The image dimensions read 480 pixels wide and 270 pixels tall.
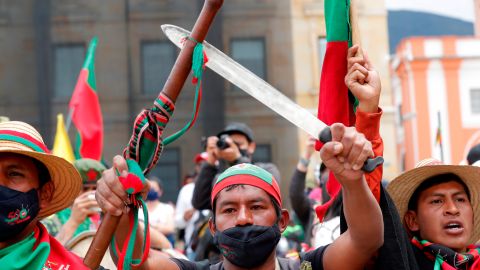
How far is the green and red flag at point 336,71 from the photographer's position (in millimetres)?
3523

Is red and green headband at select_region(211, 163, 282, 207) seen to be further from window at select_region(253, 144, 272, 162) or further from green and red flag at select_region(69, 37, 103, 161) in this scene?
window at select_region(253, 144, 272, 162)

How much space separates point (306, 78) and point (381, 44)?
8.52 feet

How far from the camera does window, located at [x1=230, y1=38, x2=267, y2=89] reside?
866 inches

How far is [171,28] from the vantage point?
3432 mm

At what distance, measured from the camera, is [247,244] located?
3414mm

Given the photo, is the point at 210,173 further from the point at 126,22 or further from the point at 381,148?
the point at 126,22

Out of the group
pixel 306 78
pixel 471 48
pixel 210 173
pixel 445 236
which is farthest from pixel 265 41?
pixel 471 48

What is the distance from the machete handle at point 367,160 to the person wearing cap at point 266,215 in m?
0.03

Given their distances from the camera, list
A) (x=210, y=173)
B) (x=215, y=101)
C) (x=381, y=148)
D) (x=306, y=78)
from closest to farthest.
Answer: (x=381, y=148), (x=210, y=173), (x=215, y=101), (x=306, y=78)

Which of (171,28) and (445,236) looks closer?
(171,28)

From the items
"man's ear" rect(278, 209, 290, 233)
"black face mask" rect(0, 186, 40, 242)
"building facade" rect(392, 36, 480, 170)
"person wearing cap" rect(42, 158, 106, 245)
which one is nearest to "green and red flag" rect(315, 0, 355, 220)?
"man's ear" rect(278, 209, 290, 233)

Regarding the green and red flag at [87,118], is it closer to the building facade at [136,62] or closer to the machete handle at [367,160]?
the machete handle at [367,160]

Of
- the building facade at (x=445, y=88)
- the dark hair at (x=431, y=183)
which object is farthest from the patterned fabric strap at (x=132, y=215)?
the building facade at (x=445, y=88)

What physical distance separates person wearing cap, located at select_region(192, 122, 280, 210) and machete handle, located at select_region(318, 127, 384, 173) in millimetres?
3357
